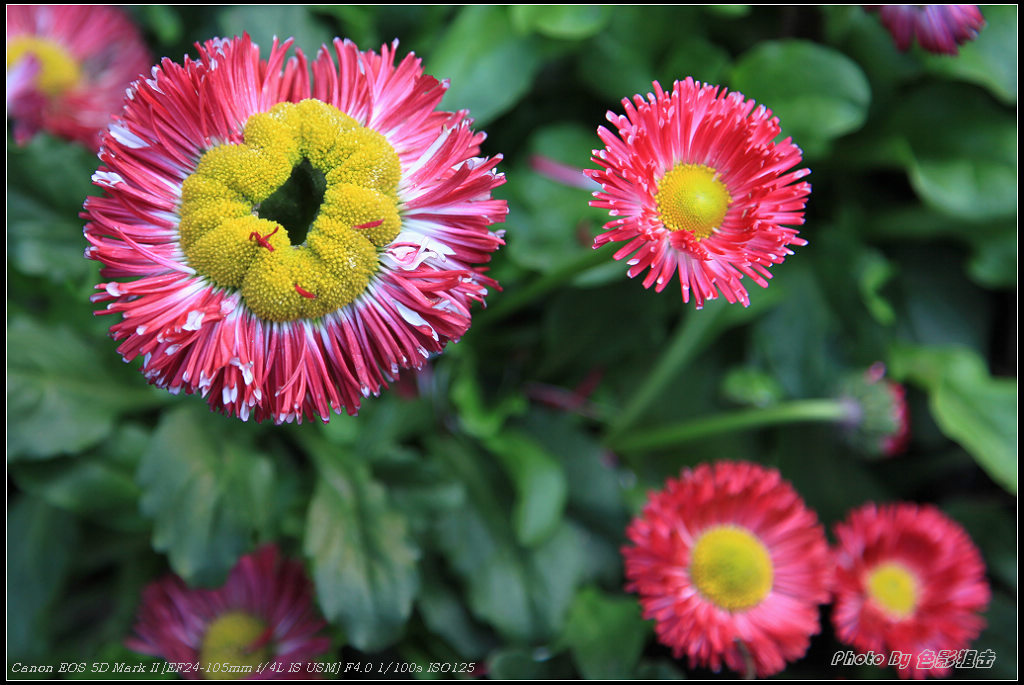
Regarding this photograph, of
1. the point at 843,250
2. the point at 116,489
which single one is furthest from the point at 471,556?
the point at 843,250

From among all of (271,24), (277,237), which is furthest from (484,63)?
(277,237)

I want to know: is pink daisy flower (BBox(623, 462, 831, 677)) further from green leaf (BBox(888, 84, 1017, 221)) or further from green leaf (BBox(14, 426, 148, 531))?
green leaf (BBox(14, 426, 148, 531))

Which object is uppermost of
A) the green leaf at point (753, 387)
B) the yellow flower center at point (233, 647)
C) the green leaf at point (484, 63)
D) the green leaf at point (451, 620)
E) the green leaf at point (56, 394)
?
the green leaf at point (484, 63)

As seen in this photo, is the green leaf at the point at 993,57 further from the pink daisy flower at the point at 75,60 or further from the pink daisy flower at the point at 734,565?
the pink daisy flower at the point at 75,60

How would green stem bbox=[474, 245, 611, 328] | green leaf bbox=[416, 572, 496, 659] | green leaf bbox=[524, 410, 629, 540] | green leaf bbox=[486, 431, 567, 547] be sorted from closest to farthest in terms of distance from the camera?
green stem bbox=[474, 245, 611, 328], green leaf bbox=[486, 431, 567, 547], green leaf bbox=[416, 572, 496, 659], green leaf bbox=[524, 410, 629, 540]

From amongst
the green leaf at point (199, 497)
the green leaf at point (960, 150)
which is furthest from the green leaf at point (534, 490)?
the green leaf at point (960, 150)

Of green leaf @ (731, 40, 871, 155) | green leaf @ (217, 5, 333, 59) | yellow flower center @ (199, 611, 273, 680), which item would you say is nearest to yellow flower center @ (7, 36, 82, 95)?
green leaf @ (217, 5, 333, 59)
